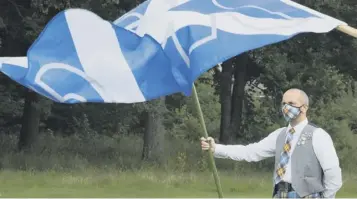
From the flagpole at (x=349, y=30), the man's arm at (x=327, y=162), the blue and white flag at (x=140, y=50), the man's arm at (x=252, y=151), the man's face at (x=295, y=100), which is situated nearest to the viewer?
the man's arm at (x=327, y=162)

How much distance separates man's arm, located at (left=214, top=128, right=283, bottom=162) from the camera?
22.7 feet

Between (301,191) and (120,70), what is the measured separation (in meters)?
1.90

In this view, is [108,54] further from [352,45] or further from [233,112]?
[233,112]

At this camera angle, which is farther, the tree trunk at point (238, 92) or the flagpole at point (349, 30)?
the tree trunk at point (238, 92)

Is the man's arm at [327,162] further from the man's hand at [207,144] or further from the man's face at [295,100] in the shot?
the man's hand at [207,144]

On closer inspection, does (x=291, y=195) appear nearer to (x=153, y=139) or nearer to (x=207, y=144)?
(x=207, y=144)

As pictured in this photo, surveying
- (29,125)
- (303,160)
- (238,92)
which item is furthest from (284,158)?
(238,92)

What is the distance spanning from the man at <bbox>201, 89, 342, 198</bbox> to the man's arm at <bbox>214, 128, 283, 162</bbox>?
18 cm

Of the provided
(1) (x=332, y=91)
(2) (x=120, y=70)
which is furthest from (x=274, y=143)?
(1) (x=332, y=91)

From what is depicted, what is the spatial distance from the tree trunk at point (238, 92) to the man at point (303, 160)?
73.5 feet

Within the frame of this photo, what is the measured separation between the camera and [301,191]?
21.5 ft

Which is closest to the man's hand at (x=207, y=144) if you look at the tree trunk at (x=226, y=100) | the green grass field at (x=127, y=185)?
the green grass field at (x=127, y=185)

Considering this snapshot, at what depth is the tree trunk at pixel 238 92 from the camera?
2936cm

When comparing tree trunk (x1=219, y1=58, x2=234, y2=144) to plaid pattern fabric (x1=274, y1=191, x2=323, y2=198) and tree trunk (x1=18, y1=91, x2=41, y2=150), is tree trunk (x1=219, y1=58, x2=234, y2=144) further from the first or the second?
plaid pattern fabric (x1=274, y1=191, x2=323, y2=198)
